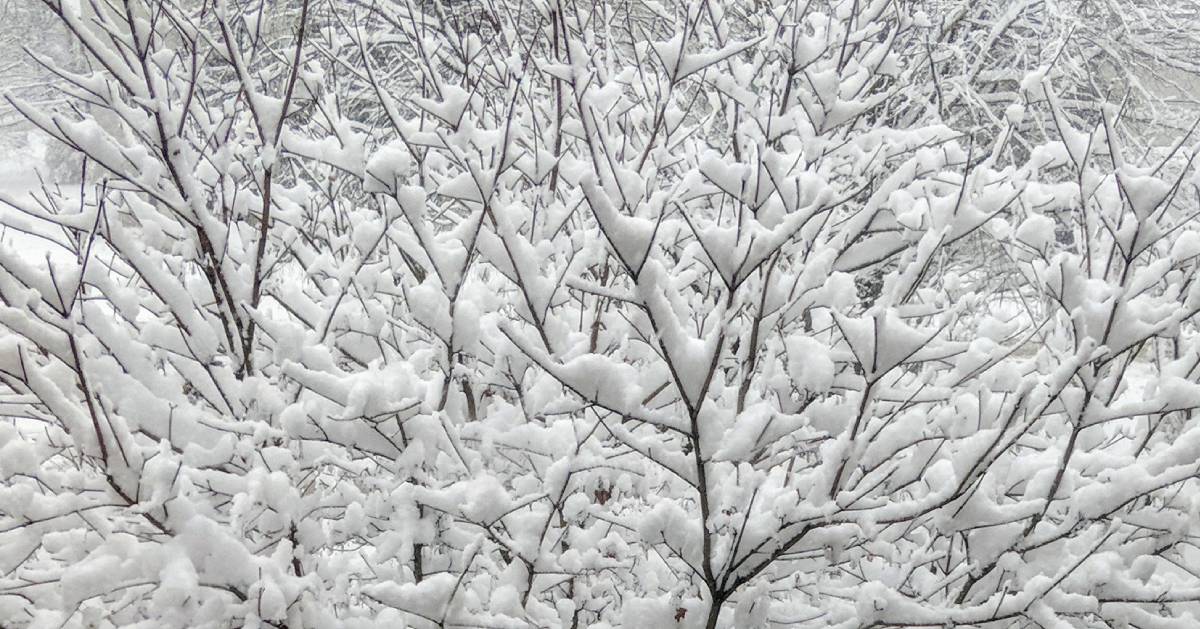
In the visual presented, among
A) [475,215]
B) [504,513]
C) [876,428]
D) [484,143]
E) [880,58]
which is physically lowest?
[504,513]

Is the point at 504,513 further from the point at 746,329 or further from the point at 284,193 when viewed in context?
the point at 284,193

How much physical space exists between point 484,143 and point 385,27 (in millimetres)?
3271

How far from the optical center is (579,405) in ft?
4.64

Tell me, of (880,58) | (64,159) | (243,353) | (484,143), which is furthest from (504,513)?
(64,159)

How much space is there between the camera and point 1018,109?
5.92 feet

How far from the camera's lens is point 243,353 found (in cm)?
173

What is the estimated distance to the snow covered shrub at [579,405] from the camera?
117 centimetres

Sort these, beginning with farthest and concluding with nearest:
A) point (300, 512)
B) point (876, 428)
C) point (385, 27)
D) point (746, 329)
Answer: point (385, 27), point (746, 329), point (300, 512), point (876, 428)

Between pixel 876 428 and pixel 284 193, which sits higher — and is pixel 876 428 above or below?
below

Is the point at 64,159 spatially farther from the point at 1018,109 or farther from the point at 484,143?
the point at 1018,109

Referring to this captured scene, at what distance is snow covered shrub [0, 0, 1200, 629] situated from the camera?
1.17 m

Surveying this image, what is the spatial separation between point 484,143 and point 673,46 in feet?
1.67

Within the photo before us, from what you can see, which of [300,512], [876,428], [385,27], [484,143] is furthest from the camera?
[385,27]

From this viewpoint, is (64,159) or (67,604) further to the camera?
(64,159)
